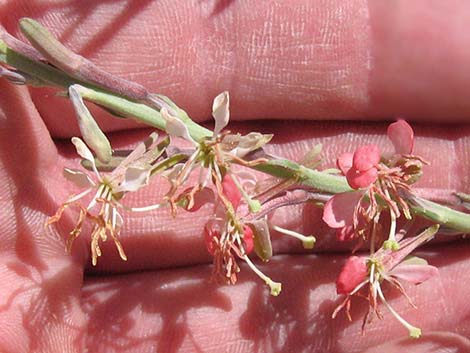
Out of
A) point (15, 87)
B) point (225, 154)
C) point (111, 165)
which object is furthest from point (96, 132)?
point (15, 87)

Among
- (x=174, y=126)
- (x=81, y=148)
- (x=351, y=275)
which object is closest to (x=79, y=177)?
(x=81, y=148)

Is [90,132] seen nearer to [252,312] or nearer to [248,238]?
[248,238]

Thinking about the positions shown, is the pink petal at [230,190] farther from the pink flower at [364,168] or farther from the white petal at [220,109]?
→ the pink flower at [364,168]

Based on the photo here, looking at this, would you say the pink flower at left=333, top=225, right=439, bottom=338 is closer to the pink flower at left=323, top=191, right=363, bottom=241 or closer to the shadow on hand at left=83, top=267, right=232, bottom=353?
the pink flower at left=323, top=191, right=363, bottom=241

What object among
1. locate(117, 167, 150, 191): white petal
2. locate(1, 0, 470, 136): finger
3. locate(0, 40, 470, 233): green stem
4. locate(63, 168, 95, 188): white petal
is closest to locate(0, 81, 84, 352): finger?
locate(1, 0, 470, 136): finger

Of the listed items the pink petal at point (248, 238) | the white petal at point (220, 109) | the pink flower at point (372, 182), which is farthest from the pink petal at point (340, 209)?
the white petal at point (220, 109)

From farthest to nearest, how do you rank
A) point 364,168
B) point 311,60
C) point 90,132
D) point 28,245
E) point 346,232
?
point 311,60
point 28,245
point 346,232
point 364,168
point 90,132
